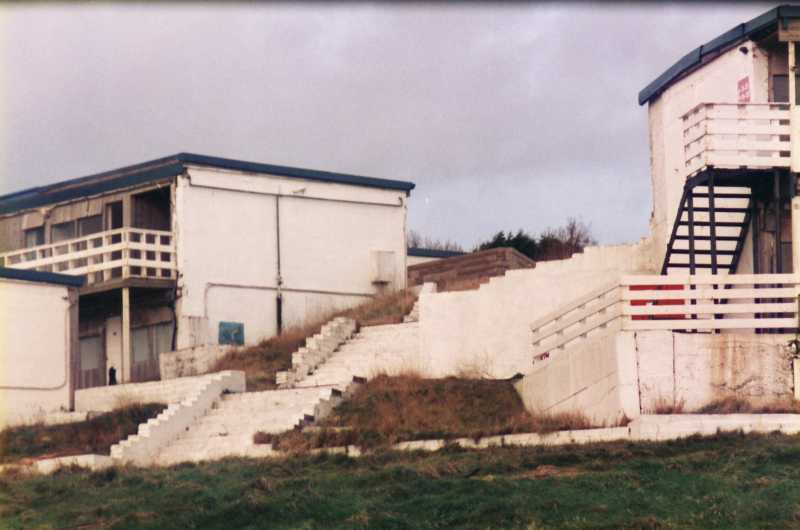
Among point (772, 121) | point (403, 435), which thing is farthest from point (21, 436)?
point (772, 121)

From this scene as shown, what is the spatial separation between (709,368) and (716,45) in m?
8.01

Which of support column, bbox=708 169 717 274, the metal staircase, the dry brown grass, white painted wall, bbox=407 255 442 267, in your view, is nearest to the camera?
the dry brown grass

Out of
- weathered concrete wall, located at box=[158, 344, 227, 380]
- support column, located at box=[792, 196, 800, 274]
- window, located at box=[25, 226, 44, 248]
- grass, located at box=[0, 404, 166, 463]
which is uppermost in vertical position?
window, located at box=[25, 226, 44, 248]

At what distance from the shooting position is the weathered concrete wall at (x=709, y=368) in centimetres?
2906

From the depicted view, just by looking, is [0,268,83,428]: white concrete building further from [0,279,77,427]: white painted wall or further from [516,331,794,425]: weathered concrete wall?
[516,331,794,425]: weathered concrete wall

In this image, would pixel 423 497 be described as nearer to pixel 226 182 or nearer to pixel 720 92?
pixel 720 92

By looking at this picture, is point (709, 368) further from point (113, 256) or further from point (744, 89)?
point (113, 256)

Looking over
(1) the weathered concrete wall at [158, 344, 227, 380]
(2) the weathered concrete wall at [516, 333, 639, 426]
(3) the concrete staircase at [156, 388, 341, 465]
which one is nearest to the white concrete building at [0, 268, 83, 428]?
(1) the weathered concrete wall at [158, 344, 227, 380]

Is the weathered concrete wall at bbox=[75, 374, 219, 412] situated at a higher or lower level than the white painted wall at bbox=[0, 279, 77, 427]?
lower

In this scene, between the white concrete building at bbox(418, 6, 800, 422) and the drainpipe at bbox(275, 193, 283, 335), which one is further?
the drainpipe at bbox(275, 193, 283, 335)

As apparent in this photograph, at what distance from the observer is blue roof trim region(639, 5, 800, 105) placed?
105ft

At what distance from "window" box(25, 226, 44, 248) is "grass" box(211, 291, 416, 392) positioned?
8.71 meters

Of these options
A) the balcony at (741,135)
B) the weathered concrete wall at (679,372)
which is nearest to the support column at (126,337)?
the weathered concrete wall at (679,372)

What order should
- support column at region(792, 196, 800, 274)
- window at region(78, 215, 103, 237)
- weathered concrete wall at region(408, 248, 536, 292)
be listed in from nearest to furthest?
1. support column at region(792, 196, 800, 274)
2. weathered concrete wall at region(408, 248, 536, 292)
3. window at region(78, 215, 103, 237)
